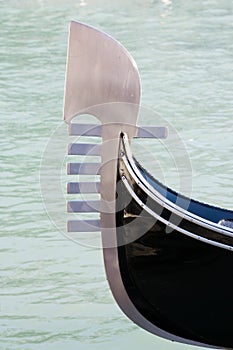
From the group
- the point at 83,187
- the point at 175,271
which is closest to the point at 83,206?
the point at 83,187

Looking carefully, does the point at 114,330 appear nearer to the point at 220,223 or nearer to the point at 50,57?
the point at 220,223

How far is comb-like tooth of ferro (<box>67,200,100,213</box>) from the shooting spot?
5.96 feet

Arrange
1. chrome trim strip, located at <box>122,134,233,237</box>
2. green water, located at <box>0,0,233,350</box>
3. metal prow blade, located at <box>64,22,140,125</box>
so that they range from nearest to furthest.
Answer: metal prow blade, located at <box>64,22,140,125</box> < chrome trim strip, located at <box>122,134,233,237</box> < green water, located at <box>0,0,233,350</box>

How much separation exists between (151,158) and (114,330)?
1.86m

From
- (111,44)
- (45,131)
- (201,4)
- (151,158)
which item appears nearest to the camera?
(111,44)

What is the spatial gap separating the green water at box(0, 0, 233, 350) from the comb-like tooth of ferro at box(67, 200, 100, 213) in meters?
0.84

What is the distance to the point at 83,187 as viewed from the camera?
1.83 m

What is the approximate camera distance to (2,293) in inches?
119

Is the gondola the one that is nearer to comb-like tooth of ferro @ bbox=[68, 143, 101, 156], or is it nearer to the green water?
comb-like tooth of ferro @ bbox=[68, 143, 101, 156]

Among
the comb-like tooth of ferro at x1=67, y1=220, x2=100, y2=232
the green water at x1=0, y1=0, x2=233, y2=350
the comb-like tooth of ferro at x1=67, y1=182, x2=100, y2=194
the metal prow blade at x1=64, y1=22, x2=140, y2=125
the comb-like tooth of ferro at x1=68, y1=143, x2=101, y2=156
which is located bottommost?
the green water at x1=0, y1=0, x2=233, y2=350

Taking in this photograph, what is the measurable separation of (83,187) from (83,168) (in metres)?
0.04

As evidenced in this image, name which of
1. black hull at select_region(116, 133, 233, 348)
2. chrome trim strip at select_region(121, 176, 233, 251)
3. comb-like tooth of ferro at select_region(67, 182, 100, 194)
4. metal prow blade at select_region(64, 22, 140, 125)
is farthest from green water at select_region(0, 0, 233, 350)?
metal prow blade at select_region(64, 22, 140, 125)

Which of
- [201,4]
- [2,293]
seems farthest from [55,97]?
[201,4]

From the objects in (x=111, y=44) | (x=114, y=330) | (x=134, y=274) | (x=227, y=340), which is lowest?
(x=114, y=330)
